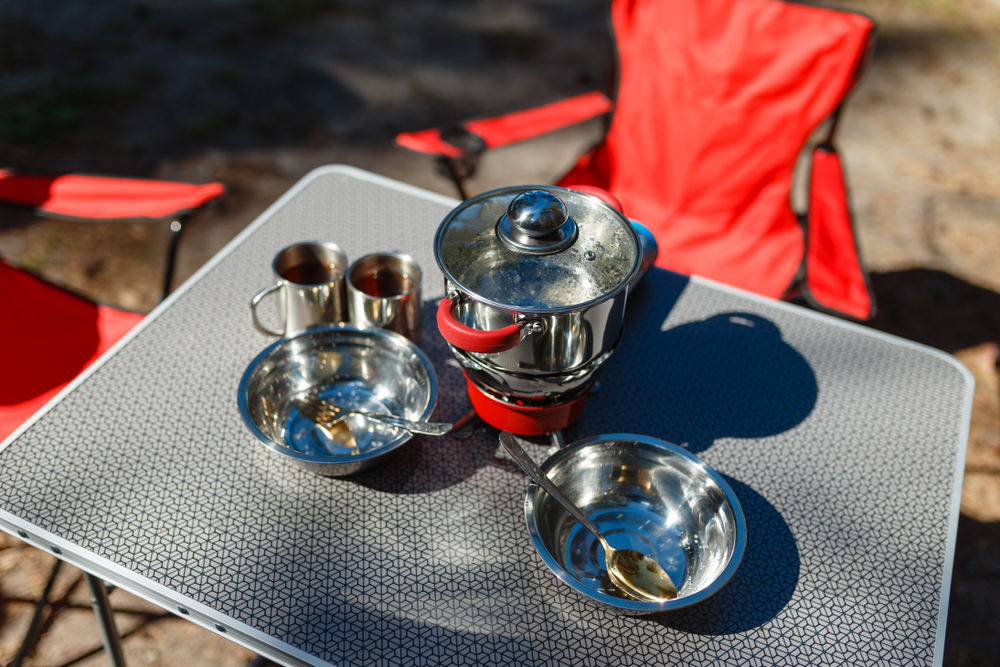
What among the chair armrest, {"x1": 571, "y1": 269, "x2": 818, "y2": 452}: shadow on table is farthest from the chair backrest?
{"x1": 571, "y1": 269, "x2": 818, "y2": 452}: shadow on table

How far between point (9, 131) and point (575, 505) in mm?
3560

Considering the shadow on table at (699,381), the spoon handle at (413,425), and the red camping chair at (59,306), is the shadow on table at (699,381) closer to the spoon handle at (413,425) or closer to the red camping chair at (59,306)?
the spoon handle at (413,425)

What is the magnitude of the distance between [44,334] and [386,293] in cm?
103

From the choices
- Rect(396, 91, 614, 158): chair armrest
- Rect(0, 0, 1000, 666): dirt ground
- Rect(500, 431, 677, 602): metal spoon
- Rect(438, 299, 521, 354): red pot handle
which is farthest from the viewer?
Rect(0, 0, 1000, 666): dirt ground

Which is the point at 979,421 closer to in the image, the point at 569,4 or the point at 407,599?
the point at 407,599

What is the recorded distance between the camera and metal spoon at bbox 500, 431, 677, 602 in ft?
3.30

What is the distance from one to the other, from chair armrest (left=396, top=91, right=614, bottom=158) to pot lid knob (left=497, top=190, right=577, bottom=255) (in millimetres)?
1037

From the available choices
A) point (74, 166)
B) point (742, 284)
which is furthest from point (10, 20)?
point (742, 284)

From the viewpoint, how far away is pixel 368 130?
3.76 metres

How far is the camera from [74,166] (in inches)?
129

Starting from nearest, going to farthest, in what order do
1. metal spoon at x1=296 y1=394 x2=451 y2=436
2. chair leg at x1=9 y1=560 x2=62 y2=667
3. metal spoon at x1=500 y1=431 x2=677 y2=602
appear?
metal spoon at x1=500 y1=431 x2=677 y2=602
metal spoon at x1=296 y1=394 x2=451 y2=436
chair leg at x1=9 y1=560 x2=62 y2=667

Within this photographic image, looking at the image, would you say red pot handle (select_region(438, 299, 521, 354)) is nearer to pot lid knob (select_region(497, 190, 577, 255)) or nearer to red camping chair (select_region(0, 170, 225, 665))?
pot lid knob (select_region(497, 190, 577, 255))

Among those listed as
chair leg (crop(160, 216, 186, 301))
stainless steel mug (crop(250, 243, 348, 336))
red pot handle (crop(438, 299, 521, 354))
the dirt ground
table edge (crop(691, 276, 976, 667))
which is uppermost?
red pot handle (crop(438, 299, 521, 354))

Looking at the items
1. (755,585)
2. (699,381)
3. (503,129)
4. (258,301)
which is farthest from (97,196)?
(755,585)
